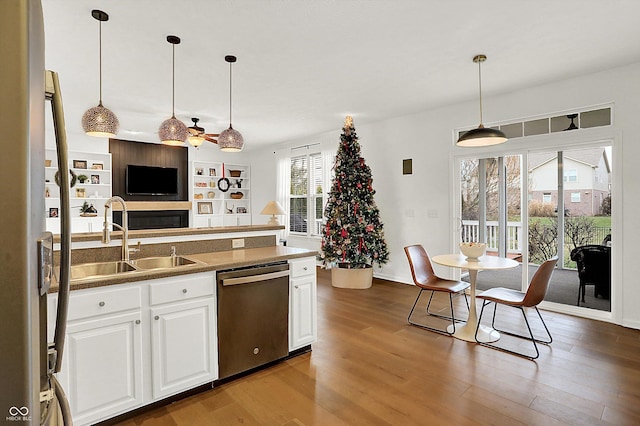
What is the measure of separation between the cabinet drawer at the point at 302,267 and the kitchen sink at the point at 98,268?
1.21 m

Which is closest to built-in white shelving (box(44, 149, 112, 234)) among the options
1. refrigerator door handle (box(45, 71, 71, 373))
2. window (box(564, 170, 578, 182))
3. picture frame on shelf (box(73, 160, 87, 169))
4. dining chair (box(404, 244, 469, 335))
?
picture frame on shelf (box(73, 160, 87, 169))

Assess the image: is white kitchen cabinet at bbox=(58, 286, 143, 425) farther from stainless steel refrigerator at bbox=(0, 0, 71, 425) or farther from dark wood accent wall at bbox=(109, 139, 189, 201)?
dark wood accent wall at bbox=(109, 139, 189, 201)

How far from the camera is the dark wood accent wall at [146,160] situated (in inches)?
287

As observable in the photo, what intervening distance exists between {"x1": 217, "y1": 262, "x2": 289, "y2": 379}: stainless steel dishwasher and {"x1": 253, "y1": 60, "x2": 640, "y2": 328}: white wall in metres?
3.27

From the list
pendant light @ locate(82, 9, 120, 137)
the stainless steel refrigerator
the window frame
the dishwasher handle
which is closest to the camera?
the stainless steel refrigerator

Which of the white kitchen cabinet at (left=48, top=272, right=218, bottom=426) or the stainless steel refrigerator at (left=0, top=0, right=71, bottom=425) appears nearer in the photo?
the stainless steel refrigerator at (left=0, top=0, right=71, bottom=425)

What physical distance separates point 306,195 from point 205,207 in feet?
8.97

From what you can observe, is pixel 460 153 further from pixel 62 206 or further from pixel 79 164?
pixel 79 164

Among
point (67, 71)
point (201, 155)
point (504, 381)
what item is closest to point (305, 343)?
point (504, 381)

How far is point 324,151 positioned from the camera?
7.04 meters

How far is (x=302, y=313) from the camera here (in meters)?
2.98

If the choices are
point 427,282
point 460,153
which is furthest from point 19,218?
point 460,153

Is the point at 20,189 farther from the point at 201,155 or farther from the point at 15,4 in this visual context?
the point at 201,155

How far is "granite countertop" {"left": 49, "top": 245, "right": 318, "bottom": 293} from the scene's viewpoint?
194 cm
